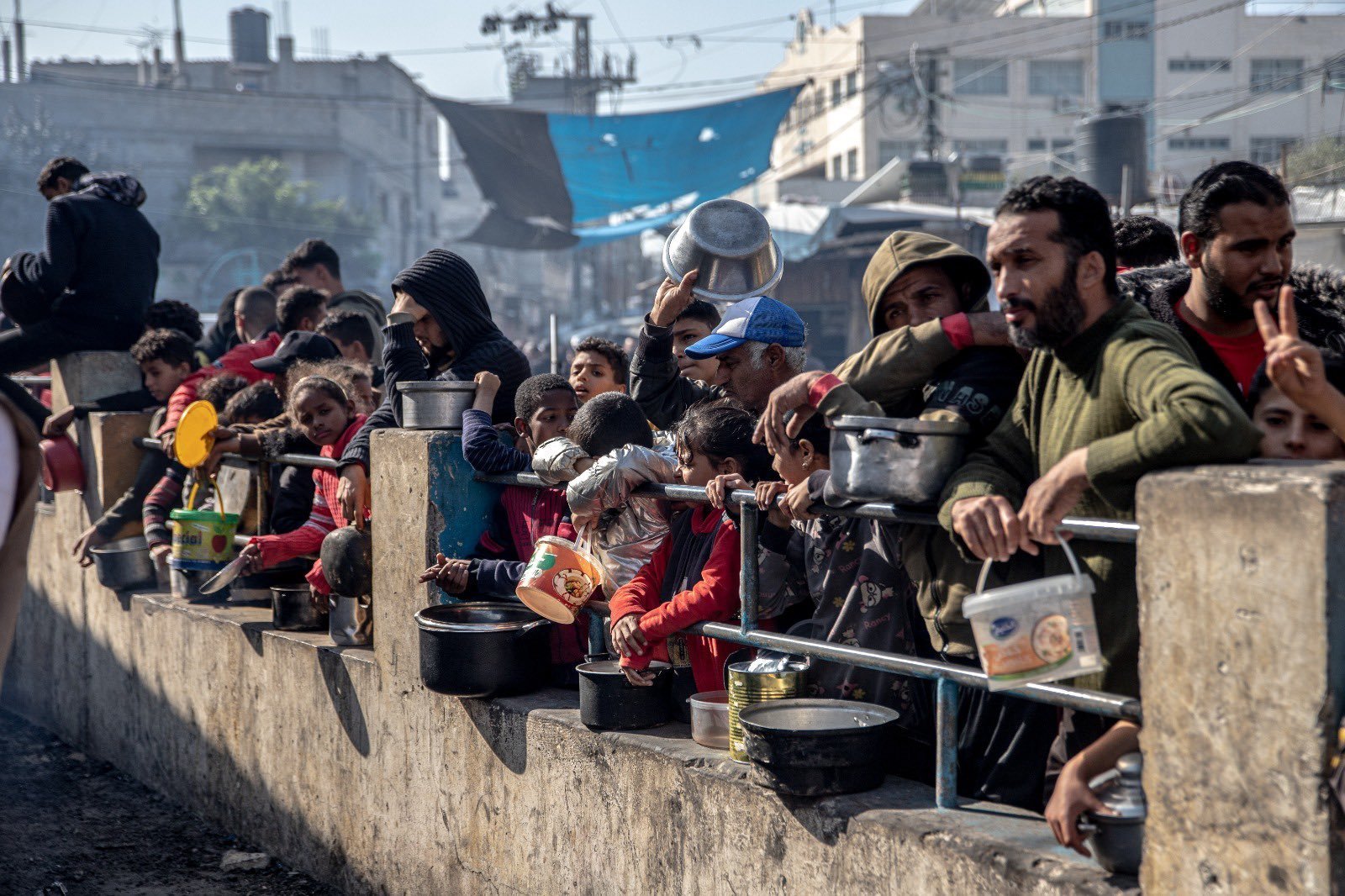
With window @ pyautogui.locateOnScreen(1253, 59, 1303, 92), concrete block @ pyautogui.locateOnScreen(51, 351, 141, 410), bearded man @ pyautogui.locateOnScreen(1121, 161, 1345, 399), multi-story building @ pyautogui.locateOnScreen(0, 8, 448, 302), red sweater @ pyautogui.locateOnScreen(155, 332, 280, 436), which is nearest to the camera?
bearded man @ pyautogui.locateOnScreen(1121, 161, 1345, 399)

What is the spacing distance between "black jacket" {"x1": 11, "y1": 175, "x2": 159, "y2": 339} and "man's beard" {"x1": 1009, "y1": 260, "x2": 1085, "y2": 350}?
6.07 m

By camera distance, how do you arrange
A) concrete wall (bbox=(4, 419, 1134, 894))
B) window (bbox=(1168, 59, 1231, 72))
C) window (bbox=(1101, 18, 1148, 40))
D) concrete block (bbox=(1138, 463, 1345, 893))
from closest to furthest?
concrete block (bbox=(1138, 463, 1345, 893)) < concrete wall (bbox=(4, 419, 1134, 894)) < window (bbox=(1101, 18, 1148, 40)) < window (bbox=(1168, 59, 1231, 72))

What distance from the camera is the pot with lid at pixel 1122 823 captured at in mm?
2359

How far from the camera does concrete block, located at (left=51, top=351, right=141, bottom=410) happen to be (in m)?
7.18

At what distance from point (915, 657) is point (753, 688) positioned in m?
0.47

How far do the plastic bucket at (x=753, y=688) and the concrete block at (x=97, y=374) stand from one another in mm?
5247

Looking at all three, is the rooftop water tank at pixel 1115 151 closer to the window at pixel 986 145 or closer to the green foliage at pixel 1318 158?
the green foliage at pixel 1318 158

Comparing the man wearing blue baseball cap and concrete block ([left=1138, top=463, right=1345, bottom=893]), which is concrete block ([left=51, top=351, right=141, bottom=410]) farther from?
concrete block ([left=1138, top=463, right=1345, bottom=893])

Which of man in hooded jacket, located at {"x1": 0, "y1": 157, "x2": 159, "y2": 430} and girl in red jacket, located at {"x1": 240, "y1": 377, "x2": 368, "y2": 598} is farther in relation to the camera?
man in hooded jacket, located at {"x1": 0, "y1": 157, "x2": 159, "y2": 430}

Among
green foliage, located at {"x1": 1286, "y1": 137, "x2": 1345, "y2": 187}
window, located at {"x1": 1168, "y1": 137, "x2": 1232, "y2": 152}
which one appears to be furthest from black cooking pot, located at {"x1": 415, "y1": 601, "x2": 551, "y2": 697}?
window, located at {"x1": 1168, "y1": 137, "x2": 1232, "y2": 152}

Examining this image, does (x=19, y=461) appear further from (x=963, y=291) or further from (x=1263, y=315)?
(x=1263, y=315)

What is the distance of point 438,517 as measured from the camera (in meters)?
4.40

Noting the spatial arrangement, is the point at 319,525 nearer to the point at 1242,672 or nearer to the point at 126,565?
the point at 126,565

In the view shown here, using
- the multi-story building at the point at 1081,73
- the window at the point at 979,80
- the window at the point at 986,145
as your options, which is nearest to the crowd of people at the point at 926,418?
the multi-story building at the point at 1081,73
